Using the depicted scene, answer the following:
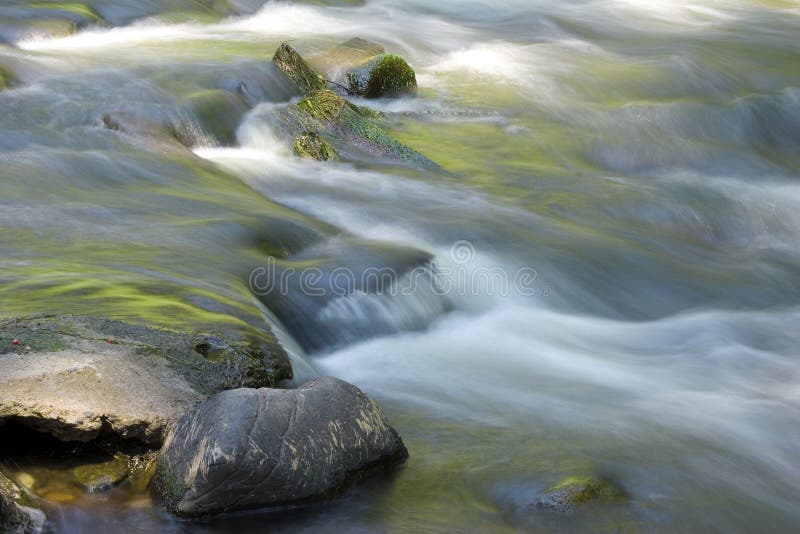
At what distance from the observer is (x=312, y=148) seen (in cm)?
918

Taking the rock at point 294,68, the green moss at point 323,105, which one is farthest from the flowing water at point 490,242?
the green moss at point 323,105

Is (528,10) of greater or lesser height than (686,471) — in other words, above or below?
above

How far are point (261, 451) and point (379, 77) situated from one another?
27.6ft

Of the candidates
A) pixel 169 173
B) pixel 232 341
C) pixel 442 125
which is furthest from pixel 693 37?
pixel 232 341

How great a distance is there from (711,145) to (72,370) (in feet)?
29.8

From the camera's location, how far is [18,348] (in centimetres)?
408

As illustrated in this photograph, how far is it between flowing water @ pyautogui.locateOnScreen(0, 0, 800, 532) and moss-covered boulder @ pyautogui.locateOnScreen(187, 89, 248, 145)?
0.13 m

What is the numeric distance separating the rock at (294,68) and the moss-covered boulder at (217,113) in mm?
1013

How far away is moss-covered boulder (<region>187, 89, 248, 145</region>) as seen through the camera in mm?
9133

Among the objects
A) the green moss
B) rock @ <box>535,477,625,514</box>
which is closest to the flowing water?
rock @ <box>535,477,625,514</box>

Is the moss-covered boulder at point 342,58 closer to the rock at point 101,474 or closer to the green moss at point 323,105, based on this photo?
the green moss at point 323,105

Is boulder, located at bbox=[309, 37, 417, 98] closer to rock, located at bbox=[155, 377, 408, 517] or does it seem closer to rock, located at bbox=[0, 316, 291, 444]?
rock, located at bbox=[0, 316, 291, 444]

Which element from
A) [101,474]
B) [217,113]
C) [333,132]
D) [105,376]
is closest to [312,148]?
[333,132]

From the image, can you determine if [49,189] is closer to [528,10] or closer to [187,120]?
[187,120]
